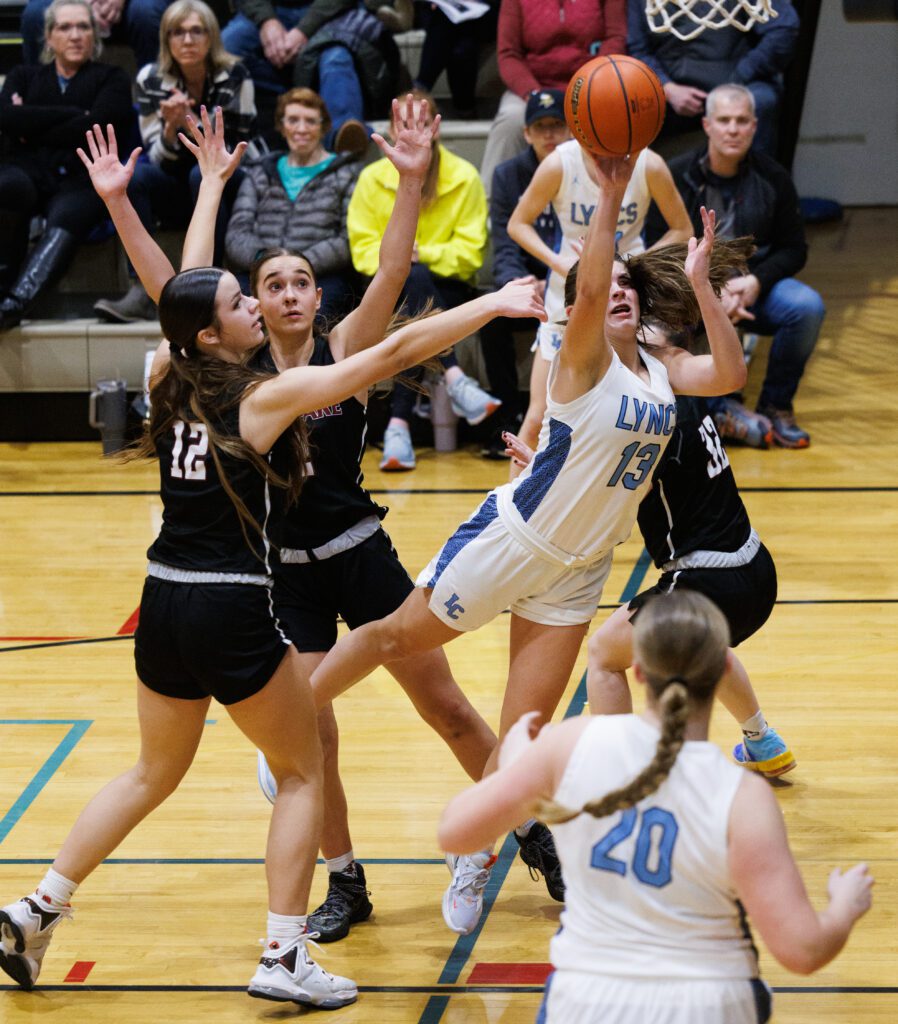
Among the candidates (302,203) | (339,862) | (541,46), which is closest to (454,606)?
(339,862)

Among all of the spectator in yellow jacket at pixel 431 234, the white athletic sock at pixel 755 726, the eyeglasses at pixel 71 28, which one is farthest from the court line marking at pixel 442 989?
the eyeglasses at pixel 71 28

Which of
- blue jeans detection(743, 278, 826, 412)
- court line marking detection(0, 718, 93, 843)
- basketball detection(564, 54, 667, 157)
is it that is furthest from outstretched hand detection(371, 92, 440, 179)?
blue jeans detection(743, 278, 826, 412)

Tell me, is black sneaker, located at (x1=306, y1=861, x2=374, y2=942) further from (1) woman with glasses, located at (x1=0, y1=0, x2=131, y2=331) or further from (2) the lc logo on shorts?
(1) woman with glasses, located at (x1=0, y1=0, x2=131, y2=331)

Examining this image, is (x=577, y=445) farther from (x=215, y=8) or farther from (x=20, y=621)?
(x=215, y=8)

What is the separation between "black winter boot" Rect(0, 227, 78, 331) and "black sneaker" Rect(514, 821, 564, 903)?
6.10m

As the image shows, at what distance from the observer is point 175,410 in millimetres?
3693

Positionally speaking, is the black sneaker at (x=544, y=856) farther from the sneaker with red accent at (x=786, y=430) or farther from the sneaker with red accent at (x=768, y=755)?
the sneaker with red accent at (x=786, y=430)

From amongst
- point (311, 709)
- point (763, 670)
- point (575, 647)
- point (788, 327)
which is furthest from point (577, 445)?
point (788, 327)

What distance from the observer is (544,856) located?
13.9ft

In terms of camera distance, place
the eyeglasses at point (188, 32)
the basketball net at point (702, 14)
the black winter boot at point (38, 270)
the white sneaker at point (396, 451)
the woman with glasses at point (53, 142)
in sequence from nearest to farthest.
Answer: the basketball net at point (702, 14)
the white sneaker at point (396, 451)
the eyeglasses at point (188, 32)
the black winter boot at point (38, 270)
the woman with glasses at point (53, 142)

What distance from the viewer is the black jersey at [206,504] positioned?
3641 millimetres

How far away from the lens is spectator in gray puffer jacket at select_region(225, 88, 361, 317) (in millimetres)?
8820

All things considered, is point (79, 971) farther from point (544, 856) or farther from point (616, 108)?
point (616, 108)

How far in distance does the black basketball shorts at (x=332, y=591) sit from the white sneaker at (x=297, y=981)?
0.87 m
